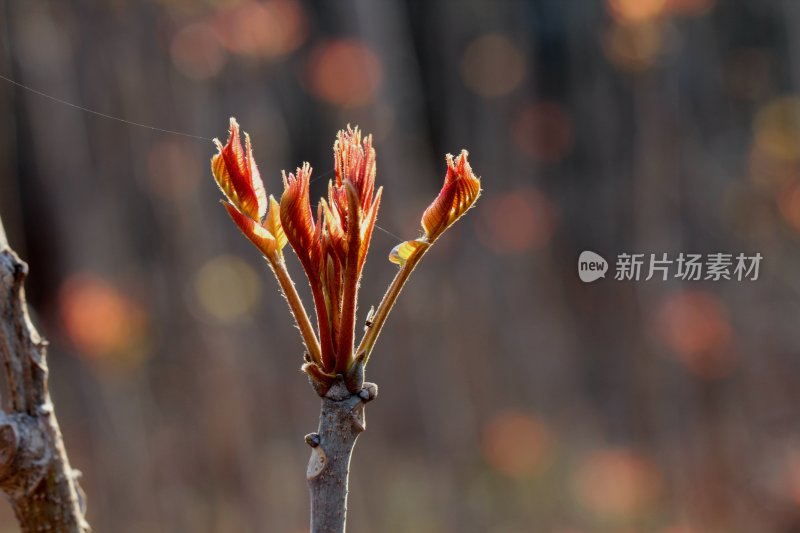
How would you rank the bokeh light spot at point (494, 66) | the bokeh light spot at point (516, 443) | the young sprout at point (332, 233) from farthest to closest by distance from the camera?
the bokeh light spot at point (494, 66), the bokeh light spot at point (516, 443), the young sprout at point (332, 233)

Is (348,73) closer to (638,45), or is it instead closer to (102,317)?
(638,45)

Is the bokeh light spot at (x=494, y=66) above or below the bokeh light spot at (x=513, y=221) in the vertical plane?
above

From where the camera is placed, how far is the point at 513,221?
221cm

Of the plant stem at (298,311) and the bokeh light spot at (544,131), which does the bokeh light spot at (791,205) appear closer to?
the bokeh light spot at (544,131)

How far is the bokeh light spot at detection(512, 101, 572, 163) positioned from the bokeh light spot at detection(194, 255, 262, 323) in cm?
82

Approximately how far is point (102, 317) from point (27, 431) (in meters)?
1.65

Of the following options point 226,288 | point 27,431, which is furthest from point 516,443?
point 27,431

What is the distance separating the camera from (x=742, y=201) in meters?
1.91

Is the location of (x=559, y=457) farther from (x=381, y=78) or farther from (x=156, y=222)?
(x=156, y=222)

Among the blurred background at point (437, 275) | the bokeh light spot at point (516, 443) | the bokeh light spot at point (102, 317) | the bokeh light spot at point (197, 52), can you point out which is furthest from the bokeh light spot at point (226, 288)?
the bokeh light spot at point (516, 443)

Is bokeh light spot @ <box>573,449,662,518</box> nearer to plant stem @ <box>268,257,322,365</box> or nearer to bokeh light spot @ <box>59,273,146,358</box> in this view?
bokeh light spot @ <box>59,273,146,358</box>

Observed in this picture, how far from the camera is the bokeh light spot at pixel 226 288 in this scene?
1815 mm

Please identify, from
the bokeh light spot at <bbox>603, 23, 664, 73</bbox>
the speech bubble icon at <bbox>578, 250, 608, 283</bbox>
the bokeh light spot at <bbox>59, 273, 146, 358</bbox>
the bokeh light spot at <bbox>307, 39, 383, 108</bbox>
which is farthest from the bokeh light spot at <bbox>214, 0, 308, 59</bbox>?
the speech bubble icon at <bbox>578, 250, 608, 283</bbox>

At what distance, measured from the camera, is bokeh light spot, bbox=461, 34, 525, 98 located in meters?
2.17
